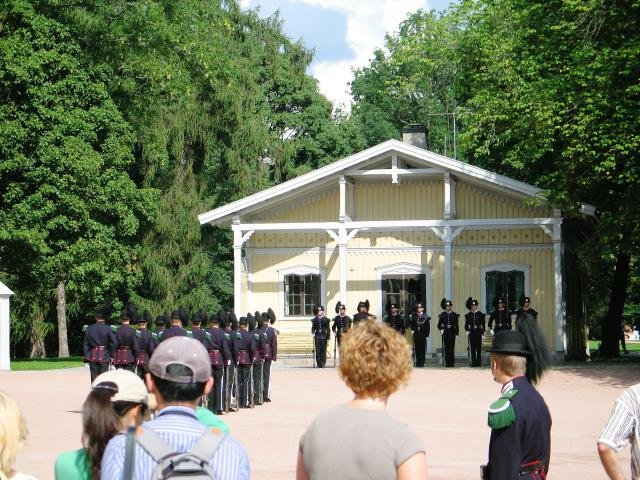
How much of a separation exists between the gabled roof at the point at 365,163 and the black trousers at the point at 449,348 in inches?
174

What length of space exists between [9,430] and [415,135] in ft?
112

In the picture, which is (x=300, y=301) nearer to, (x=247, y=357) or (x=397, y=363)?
(x=247, y=357)

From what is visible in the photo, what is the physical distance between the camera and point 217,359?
66.1ft

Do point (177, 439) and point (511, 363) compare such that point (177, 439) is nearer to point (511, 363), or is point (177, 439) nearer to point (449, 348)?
point (511, 363)

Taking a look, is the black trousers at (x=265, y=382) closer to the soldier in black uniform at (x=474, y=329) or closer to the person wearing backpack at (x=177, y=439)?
the soldier in black uniform at (x=474, y=329)

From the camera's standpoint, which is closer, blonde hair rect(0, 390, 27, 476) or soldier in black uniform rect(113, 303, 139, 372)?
blonde hair rect(0, 390, 27, 476)

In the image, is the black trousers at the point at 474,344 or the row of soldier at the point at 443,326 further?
the black trousers at the point at 474,344

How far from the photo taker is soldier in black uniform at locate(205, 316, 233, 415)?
19938 millimetres

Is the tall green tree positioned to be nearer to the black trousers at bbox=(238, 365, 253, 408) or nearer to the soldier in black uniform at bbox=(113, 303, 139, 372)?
the black trousers at bbox=(238, 365, 253, 408)

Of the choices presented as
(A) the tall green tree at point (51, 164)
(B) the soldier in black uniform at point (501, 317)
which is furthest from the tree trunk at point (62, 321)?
(B) the soldier in black uniform at point (501, 317)

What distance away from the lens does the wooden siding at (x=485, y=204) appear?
34.7 metres

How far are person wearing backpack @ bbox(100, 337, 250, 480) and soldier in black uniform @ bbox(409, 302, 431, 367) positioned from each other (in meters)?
28.1

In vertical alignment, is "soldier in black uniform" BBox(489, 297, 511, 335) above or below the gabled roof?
below

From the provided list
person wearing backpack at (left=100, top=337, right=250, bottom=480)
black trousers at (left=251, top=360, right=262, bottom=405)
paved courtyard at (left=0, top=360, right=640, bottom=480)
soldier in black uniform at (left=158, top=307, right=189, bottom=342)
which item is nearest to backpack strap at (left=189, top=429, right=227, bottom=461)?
person wearing backpack at (left=100, top=337, right=250, bottom=480)
